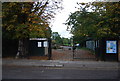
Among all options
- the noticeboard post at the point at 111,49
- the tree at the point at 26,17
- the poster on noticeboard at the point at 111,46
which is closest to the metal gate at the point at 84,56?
the noticeboard post at the point at 111,49

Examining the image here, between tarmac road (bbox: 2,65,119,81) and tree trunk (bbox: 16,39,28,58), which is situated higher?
tree trunk (bbox: 16,39,28,58)

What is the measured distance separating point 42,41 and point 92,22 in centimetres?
687

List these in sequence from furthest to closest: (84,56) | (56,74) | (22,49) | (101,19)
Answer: (84,56)
(22,49)
(101,19)
(56,74)

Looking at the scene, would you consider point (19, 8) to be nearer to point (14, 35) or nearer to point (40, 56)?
point (14, 35)

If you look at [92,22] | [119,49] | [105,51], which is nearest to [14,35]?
[92,22]

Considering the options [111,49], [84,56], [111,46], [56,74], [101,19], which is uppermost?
[101,19]

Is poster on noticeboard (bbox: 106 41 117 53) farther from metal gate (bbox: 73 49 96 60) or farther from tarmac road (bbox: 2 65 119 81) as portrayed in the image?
tarmac road (bbox: 2 65 119 81)

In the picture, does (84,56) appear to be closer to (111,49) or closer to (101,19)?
(111,49)

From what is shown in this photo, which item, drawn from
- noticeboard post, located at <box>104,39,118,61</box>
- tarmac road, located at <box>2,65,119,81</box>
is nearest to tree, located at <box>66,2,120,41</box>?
noticeboard post, located at <box>104,39,118,61</box>

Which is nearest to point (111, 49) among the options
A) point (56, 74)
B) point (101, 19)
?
point (101, 19)

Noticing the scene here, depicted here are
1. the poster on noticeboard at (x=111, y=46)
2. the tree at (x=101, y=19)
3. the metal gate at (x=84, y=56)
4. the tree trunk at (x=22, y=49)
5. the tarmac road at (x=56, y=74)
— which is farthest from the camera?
the tree trunk at (x=22, y=49)

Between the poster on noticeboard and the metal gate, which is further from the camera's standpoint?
the metal gate

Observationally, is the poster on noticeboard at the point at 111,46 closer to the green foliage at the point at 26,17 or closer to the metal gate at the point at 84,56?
the metal gate at the point at 84,56

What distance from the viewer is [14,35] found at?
16750mm
